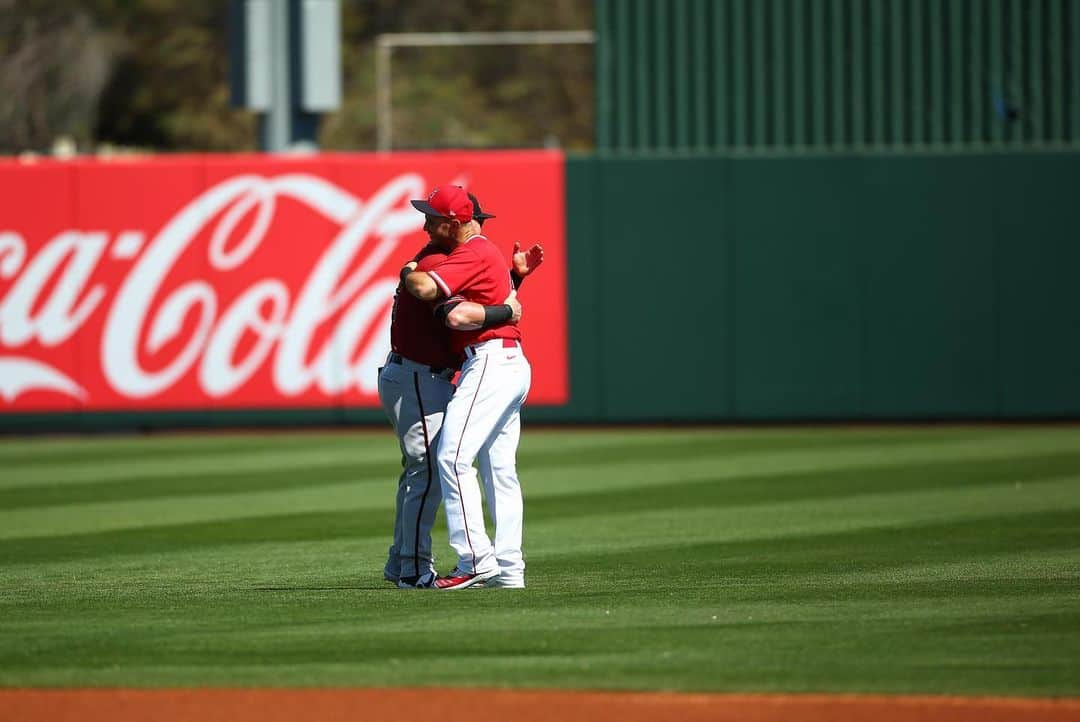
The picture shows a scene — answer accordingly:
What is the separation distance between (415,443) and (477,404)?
503 mm

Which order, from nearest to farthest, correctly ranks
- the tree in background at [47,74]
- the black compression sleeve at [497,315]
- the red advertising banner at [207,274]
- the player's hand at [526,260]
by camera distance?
the black compression sleeve at [497,315] → the player's hand at [526,260] → the red advertising banner at [207,274] → the tree in background at [47,74]

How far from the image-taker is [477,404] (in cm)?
838

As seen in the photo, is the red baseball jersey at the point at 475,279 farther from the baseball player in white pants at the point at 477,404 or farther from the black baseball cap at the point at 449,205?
the black baseball cap at the point at 449,205

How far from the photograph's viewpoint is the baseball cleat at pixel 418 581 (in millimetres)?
8766

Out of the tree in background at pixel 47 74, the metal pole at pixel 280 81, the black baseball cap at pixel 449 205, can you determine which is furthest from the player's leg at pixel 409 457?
the tree in background at pixel 47 74

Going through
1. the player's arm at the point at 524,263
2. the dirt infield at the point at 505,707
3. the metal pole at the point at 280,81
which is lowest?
the dirt infield at the point at 505,707

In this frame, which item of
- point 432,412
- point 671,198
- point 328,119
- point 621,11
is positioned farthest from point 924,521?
point 328,119

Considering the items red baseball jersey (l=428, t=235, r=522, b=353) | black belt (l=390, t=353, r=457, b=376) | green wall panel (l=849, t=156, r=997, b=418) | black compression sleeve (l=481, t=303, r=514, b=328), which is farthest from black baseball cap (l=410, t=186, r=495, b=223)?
green wall panel (l=849, t=156, r=997, b=418)

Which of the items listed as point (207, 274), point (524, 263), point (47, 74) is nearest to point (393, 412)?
point (524, 263)

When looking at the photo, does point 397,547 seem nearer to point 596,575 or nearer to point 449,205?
point 596,575

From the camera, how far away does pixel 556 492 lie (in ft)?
44.9

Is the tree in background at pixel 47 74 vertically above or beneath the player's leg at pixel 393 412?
above

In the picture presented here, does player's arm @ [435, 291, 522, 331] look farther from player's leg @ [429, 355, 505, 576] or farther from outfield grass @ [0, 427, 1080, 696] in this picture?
outfield grass @ [0, 427, 1080, 696]

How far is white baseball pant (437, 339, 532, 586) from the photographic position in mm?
8375
